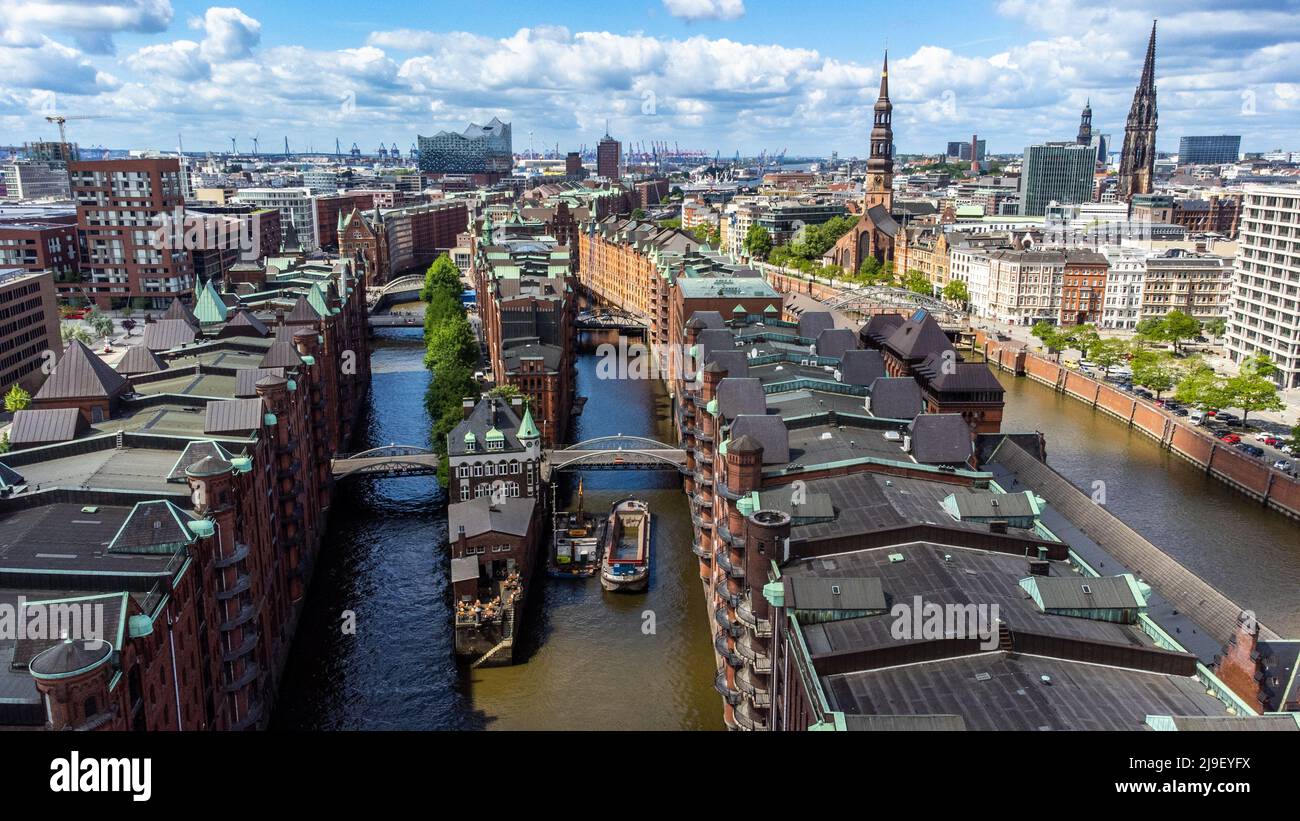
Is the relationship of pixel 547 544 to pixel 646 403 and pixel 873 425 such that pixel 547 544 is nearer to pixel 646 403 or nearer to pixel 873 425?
pixel 873 425

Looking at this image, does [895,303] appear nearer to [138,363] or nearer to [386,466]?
[386,466]

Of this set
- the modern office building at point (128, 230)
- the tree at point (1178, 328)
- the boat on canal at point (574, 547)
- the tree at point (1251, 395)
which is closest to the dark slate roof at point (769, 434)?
the boat on canal at point (574, 547)

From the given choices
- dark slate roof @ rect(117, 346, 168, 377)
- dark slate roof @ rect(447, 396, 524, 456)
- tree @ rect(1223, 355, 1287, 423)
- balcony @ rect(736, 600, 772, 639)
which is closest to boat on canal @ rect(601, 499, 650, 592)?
dark slate roof @ rect(447, 396, 524, 456)
